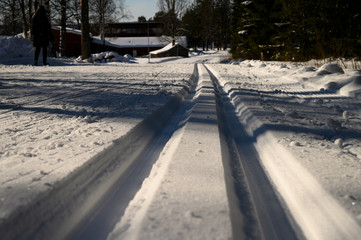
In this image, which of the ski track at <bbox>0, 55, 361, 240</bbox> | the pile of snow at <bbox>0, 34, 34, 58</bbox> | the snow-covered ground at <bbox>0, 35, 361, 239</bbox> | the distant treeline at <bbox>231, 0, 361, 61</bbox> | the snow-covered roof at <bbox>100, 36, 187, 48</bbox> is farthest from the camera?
the snow-covered roof at <bbox>100, 36, 187, 48</bbox>

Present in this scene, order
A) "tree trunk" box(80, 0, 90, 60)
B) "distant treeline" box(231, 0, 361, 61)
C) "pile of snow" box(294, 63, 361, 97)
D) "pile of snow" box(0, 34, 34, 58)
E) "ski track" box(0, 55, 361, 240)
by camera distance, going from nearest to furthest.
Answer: "ski track" box(0, 55, 361, 240) < "pile of snow" box(294, 63, 361, 97) < "distant treeline" box(231, 0, 361, 61) < "pile of snow" box(0, 34, 34, 58) < "tree trunk" box(80, 0, 90, 60)

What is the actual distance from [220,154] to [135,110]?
1.39 m

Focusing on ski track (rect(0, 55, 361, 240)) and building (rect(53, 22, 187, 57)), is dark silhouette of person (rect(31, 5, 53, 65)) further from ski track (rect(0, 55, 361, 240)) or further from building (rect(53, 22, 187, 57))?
building (rect(53, 22, 187, 57))

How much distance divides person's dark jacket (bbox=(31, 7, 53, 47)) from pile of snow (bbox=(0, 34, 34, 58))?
2.90 metres

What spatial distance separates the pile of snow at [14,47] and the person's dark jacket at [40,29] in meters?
2.90

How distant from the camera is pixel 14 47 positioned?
11172mm

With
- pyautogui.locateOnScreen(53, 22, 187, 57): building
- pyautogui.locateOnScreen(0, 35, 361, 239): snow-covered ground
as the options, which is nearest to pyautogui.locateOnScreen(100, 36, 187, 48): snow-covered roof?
pyautogui.locateOnScreen(53, 22, 187, 57): building

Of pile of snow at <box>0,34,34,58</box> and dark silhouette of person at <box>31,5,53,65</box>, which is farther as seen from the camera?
pile of snow at <box>0,34,34,58</box>

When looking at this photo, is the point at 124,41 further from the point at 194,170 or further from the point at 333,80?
the point at 194,170

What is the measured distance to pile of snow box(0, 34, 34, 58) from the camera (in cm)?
1080

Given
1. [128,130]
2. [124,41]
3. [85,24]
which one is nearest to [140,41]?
[124,41]

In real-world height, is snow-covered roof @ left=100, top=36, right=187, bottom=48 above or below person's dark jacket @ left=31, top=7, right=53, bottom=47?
above

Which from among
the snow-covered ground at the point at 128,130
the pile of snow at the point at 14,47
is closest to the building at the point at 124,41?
the pile of snow at the point at 14,47

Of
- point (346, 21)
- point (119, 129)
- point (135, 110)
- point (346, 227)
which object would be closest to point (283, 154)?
point (346, 227)
